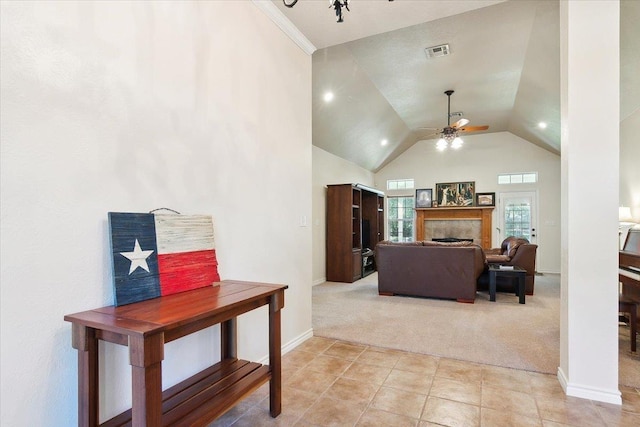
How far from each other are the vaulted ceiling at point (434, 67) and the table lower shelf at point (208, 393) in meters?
2.66

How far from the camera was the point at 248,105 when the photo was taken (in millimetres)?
2432

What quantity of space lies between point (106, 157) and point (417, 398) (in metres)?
2.23

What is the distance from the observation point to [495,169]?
8016 millimetres

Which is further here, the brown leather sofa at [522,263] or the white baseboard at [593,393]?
the brown leather sofa at [522,263]

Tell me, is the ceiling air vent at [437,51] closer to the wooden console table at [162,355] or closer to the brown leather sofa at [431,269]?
the brown leather sofa at [431,269]

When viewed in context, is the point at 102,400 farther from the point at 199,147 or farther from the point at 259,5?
the point at 259,5

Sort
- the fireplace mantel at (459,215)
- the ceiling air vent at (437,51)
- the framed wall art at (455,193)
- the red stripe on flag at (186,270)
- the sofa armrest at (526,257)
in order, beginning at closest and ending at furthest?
the red stripe on flag at (186,270) → the ceiling air vent at (437,51) → the sofa armrest at (526,257) → the fireplace mantel at (459,215) → the framed wall art at (455,193)

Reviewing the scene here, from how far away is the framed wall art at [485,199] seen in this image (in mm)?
7991

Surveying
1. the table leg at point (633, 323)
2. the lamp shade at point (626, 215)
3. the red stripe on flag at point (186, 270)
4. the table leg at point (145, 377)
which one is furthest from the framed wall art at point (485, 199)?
the table leg at point (145, 377)

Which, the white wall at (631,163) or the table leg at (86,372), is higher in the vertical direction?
the white wall at (631,163)

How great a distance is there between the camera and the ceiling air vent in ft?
13.0

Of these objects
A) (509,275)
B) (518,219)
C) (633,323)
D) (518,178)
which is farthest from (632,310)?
(518,178)

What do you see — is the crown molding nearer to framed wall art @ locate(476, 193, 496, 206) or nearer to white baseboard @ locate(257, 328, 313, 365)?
white baseboard @ locate(257, 328, 313, 365)

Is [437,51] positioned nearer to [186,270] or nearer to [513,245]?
[513,245]
